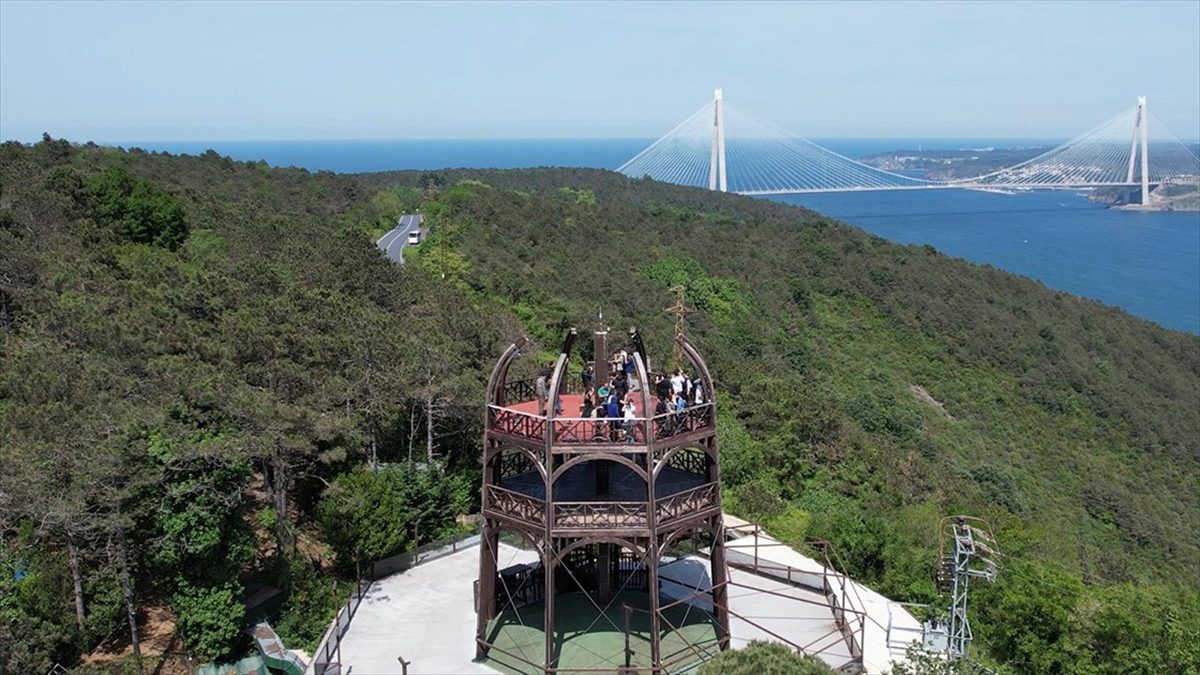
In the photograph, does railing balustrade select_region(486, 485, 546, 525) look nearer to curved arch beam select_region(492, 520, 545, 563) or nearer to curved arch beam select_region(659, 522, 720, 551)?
curved arch beam select_region(492, 520, 545, 563)

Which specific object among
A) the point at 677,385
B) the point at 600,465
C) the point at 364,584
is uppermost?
the point at 677,385

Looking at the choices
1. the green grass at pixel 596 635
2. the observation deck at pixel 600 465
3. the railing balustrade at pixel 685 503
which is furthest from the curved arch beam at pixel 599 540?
the green grass at pixel 596 635

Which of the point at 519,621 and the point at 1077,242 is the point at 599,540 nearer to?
the point at 519,621

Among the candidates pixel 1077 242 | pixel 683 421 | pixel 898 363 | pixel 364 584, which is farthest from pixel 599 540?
pixel 1077 242

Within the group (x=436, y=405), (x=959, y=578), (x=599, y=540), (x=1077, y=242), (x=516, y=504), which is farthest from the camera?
(x=1077, y=242)

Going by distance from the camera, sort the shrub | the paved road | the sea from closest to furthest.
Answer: the shrub → the paved road → the sea

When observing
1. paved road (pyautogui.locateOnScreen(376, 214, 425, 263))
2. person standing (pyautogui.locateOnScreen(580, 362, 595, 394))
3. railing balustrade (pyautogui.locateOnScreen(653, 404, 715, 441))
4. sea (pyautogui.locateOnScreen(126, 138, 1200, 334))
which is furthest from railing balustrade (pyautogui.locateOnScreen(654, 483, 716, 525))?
sea (pyautogui.locateOnScreen(126, 138, 1200, 334))

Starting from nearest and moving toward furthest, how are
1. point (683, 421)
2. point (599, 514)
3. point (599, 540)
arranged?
point (599, 540) → point (599, 514) → point (683, 421)

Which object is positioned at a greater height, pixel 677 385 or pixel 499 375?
pixel 499 375
